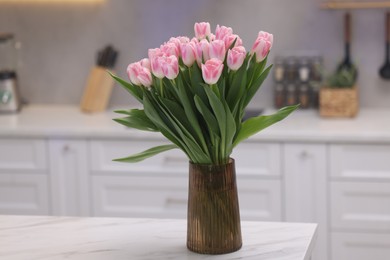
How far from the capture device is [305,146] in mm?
3619

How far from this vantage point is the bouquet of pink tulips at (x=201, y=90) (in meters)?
1.91

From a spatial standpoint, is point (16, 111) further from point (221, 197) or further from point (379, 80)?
point (221, 197)

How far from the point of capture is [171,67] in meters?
1.89

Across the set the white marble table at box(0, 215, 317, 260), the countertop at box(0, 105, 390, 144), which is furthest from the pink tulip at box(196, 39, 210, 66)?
the countertop at box(0, 105, 390, 144)

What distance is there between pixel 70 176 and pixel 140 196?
0.35 metres

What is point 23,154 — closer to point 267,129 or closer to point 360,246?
point 267,129

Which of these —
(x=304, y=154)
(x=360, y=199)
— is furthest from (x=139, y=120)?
(x=360, y=199)

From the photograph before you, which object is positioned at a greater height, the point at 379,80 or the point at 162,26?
the point at 162,26

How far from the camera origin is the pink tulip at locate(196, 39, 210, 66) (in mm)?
1912

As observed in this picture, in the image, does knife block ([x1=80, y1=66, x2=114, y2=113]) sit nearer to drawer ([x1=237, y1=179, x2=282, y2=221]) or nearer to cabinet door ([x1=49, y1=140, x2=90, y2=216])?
cabinet door ([x1=49, y1=140, x2=90, y2=216])

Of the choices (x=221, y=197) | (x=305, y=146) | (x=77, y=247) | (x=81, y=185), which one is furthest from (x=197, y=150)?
(x=81, y=185)

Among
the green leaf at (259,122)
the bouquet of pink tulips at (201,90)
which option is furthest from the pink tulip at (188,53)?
the green leaf at (259,122)

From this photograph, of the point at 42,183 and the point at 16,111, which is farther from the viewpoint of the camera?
the point at 16,111

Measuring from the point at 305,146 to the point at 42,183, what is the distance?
1.26 metres
